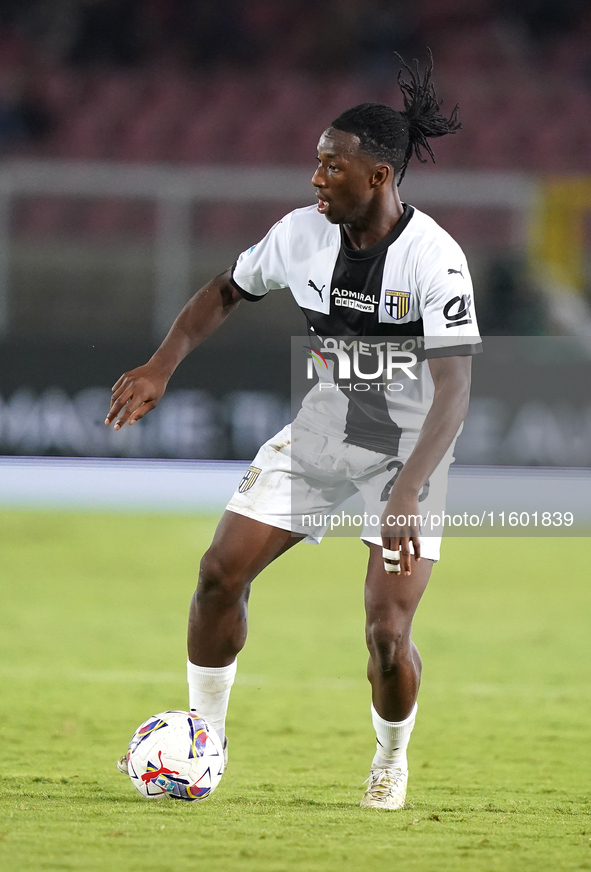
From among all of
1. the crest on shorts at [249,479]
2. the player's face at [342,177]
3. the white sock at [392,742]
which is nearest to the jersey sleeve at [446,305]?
the player's face at [342,177]

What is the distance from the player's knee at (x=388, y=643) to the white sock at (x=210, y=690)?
1.72ft

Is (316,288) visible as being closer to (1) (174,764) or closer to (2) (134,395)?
(2) (134,395)

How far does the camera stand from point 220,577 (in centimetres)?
377

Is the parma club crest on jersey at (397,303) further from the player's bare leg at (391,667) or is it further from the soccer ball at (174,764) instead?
the soccer ball at (174,764)

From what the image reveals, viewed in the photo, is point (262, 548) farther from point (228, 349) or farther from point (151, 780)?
point (228, 349)

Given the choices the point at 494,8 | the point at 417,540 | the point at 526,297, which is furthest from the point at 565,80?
the point at 417,540

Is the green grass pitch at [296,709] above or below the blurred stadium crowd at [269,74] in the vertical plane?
below

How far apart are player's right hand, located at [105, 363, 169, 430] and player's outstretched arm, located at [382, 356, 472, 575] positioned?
87 cm

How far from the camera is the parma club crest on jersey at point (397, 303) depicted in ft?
12.3

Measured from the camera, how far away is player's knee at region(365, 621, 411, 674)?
11.9ft

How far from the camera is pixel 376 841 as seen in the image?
3.15 m

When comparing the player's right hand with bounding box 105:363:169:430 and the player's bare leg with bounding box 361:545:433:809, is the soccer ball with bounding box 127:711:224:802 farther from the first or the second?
the player's right hand with bounding box 105:363:169:430

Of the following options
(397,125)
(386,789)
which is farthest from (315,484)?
(397,125)

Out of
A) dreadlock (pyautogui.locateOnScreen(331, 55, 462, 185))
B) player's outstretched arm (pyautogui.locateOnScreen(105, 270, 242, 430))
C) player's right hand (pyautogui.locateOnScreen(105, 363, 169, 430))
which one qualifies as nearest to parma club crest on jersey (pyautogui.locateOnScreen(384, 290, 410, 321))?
dreadlock (pyautogui.locateOnScreen(331, 55, 462, 185))
